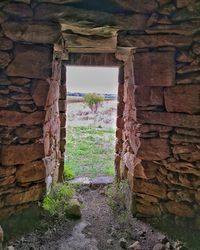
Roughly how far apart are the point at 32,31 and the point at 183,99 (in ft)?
6.00

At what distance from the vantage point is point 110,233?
337 cm

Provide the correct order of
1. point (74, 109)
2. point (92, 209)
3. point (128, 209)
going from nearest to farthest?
1. point (128, 209)
2. point (92, 209)
3. point (74, 109)

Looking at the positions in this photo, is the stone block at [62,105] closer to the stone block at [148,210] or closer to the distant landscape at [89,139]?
the distant landscape at [89,139]

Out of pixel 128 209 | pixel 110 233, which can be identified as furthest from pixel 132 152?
pixel 110 233

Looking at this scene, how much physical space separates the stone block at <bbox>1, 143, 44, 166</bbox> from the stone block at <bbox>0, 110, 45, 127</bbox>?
0.26 meters

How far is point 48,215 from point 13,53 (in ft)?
6.43

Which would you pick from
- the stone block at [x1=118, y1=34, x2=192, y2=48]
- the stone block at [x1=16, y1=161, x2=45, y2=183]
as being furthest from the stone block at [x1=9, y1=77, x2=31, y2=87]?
the stone block at [x1=118, y1=34, x2=192, y2=48]

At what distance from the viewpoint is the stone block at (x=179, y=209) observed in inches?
127

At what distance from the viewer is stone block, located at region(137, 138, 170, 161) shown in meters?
3.25

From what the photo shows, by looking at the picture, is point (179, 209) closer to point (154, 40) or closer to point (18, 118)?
point (154, 40)

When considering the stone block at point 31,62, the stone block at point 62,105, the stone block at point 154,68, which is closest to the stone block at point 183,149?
the stone block at point 154,68

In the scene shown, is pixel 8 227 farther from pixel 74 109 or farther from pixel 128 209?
pixel 74 109

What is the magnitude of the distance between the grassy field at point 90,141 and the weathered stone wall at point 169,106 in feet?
8.38

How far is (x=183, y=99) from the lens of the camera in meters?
3.13
